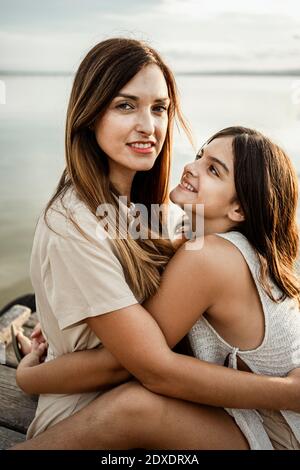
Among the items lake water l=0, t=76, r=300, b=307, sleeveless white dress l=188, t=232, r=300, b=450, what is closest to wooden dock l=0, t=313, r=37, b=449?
sleeveless white dress l=188, t=232, r=300, b=450

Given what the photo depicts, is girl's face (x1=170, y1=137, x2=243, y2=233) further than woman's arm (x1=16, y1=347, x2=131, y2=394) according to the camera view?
Yes

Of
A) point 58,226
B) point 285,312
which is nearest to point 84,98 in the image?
point 58,226

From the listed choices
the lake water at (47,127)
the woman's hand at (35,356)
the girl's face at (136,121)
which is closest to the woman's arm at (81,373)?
the woman's hand at (35,356)

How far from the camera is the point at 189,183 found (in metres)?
1.96

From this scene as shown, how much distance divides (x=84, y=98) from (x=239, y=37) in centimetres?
1339

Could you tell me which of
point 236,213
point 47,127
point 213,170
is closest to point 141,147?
point 213,170

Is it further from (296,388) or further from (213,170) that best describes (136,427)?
(213,170)

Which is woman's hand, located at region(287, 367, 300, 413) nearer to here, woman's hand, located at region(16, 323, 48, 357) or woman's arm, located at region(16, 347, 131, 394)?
woman's arm, located at region(16, 347, 131, 394)

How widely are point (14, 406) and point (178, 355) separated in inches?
35.5

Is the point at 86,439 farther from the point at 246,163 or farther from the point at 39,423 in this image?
the point at 246,163

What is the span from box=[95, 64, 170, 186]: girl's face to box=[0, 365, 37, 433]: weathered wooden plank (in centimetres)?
105

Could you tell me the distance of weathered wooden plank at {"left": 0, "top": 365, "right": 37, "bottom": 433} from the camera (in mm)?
2109

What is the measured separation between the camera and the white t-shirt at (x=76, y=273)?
1611 mm

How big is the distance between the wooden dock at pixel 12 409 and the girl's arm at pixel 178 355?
0.53 m
